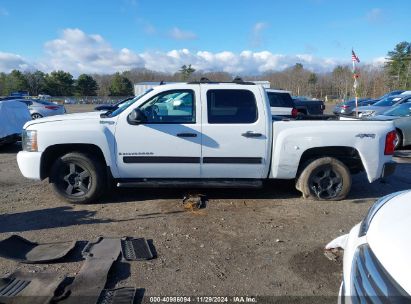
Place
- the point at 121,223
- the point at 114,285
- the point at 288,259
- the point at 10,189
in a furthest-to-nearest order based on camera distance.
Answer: the point at 10,189, the point at 121,223, the point at 288,259, the point at 114,285

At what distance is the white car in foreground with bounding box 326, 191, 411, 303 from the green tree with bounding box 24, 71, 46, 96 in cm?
9284

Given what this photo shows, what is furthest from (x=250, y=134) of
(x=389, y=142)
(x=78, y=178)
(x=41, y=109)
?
(x=41, y=109)

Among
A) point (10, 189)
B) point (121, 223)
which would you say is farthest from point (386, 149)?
point (10, 189)

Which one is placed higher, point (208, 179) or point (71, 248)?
point (208, 179)

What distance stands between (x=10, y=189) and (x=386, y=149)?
21.7ft

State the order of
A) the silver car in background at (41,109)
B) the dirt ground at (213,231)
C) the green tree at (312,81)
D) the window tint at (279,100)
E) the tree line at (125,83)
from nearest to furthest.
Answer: the dirt ground at (213,231), the window tint at (279,100), the silver car in background at (41,109), the tree line at (125,83), the green tree at (312,81)

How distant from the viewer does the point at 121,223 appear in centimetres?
507

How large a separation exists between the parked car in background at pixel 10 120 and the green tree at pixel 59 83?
260ft

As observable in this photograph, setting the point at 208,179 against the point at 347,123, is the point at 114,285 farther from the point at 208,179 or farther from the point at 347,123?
the point at 347,123

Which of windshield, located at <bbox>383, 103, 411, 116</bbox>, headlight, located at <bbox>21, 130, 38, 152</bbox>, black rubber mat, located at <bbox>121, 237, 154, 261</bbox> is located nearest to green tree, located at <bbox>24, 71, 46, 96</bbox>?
windshield, located at <bbox>383, 103, 411, 116</bbox>

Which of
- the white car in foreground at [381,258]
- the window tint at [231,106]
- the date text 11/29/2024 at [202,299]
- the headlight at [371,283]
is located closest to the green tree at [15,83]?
the window tint at [231,106]

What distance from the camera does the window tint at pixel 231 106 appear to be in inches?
221

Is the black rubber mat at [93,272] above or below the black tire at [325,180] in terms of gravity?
below

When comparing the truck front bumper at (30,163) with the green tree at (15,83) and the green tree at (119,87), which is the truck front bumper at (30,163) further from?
the green tree at (15,83)
